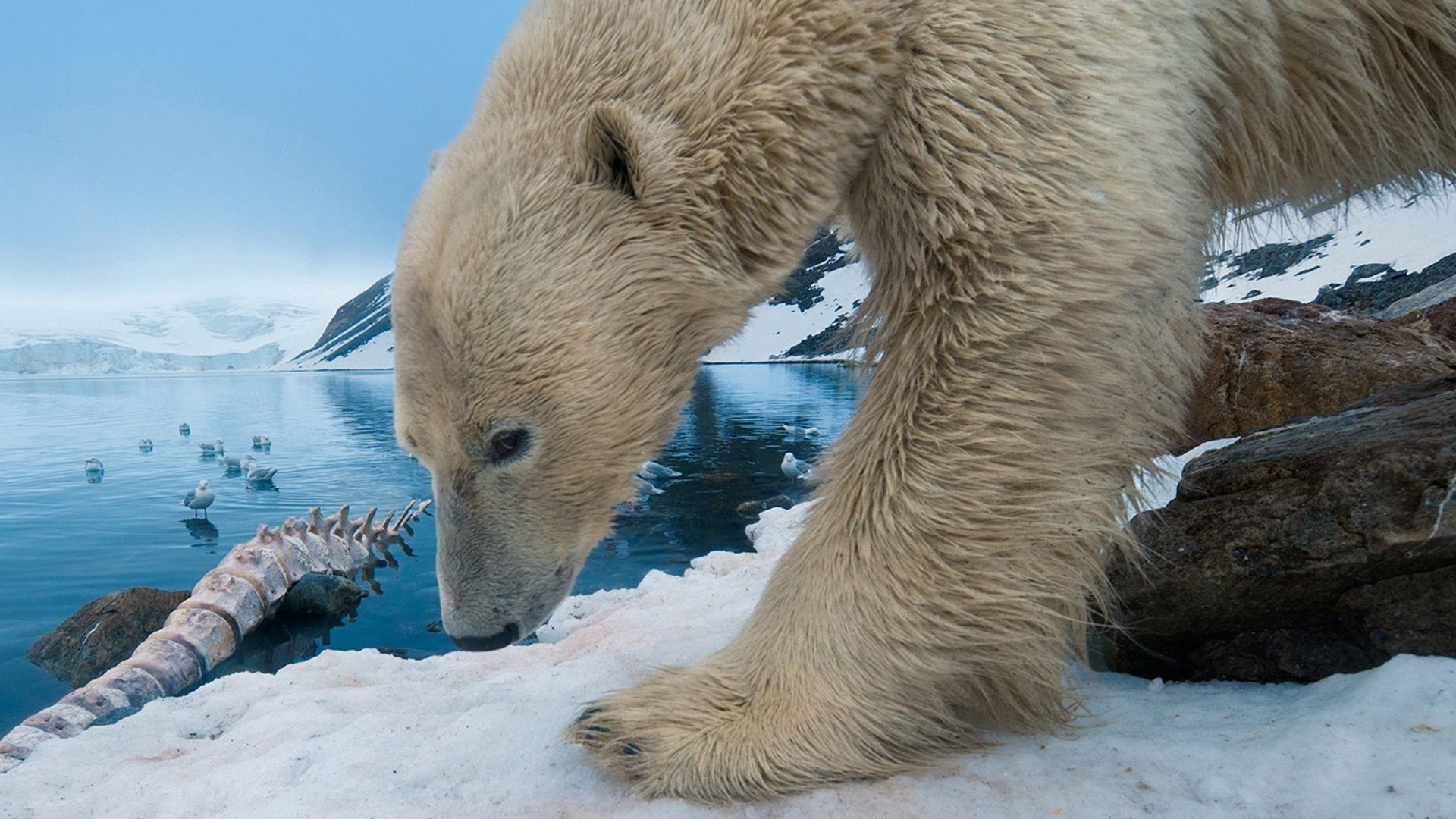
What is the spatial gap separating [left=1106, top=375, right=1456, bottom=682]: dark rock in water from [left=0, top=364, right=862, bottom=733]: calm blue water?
3.21 ft

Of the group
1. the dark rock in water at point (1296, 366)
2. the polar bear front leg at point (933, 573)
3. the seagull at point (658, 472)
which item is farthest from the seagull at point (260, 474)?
the dark rock in water at point (1296, 366)

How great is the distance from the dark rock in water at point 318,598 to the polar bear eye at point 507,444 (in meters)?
5.30

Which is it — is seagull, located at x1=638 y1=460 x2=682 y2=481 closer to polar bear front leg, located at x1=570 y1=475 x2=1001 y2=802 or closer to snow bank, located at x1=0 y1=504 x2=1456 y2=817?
snow bank, located at x1=0 y1=504 x2=1456 y2=817

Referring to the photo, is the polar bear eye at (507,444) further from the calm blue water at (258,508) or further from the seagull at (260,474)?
the seagull at (260,474)

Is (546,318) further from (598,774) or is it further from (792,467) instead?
(792,467)

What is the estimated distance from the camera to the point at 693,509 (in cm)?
1053

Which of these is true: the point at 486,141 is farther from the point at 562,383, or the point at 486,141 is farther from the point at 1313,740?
the point at 1313,740

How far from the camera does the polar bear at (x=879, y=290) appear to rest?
4.78ft

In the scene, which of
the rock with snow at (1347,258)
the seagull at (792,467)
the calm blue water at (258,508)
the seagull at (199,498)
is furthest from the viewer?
the rock with snow at (1347,258)

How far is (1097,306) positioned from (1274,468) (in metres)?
0.88

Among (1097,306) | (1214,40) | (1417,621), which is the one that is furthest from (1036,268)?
(1417,621)

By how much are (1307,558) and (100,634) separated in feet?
22.0

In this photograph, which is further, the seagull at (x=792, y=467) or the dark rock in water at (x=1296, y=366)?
the seagull at (x=792, y=467)

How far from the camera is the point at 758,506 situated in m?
10.3
